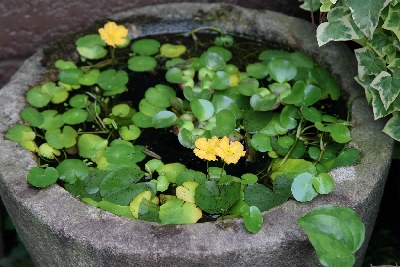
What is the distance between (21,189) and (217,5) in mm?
1071

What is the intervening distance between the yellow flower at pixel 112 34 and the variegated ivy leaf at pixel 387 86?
0.84 metres

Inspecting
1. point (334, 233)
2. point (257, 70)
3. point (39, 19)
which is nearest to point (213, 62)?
point (257, 70)

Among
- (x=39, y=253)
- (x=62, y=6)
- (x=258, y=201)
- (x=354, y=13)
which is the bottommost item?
(x=39, y=253)

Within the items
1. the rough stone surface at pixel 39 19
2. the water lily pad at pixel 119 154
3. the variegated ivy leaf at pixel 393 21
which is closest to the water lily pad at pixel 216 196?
the water lily pad at pixel 119 154

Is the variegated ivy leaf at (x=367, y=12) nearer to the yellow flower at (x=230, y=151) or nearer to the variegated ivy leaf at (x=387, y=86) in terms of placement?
the variegated ivy leaf at (x=387, y=86)

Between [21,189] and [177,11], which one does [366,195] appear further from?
[177,11]

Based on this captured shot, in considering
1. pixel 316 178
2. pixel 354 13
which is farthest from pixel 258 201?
pixel 354 13

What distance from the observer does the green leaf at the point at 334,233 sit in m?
1.09

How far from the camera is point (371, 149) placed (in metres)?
1.40

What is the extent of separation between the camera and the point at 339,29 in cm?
147

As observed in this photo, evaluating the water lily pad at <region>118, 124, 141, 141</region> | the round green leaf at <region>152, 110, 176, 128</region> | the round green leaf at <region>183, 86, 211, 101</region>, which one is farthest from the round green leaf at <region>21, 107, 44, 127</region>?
the round green leaf at <region>183, 86, 211, 101</region>

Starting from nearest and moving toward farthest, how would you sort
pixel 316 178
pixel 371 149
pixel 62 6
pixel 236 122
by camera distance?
pixel 316 178 < pixel 371 149 < pixel 236 122 < pixel 62 6

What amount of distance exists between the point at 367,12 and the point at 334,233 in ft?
1.95

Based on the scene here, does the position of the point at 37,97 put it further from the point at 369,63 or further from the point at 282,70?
the point at 369,63
